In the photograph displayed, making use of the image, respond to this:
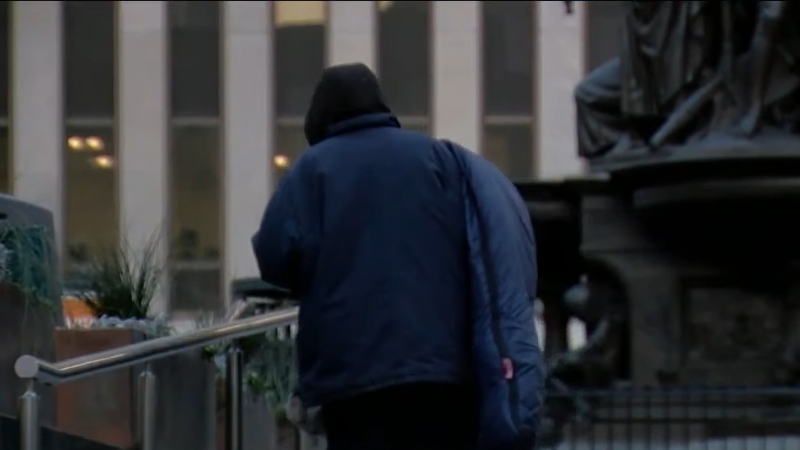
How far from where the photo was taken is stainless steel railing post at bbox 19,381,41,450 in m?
5.31

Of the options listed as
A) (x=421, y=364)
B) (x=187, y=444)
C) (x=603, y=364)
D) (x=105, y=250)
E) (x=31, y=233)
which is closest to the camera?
(x=421, y=364)

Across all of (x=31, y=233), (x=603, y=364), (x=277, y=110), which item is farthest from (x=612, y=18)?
(x=31, y=233)

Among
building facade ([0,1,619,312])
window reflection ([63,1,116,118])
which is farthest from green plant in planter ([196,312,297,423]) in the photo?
window reflection ([63,1,116,118])

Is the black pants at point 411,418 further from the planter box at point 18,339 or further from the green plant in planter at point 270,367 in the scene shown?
the green plant in planter at point 270,367

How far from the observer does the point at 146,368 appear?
21.4 feet

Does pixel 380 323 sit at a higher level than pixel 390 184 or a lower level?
lower

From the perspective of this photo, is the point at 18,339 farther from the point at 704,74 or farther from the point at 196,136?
the point at 196,136

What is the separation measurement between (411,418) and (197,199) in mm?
31050

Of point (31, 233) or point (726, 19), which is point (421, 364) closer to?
point (31, 233)

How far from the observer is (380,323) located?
168 inches

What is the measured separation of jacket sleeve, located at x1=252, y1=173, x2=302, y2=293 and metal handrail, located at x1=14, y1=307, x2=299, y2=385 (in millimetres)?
1074

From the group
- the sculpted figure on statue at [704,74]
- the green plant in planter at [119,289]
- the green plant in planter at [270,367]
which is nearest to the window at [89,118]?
the sculpted figure on statue at [704,74]

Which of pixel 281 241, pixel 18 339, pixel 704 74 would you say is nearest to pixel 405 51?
pixel 704 74

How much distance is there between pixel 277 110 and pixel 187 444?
1109 inches
